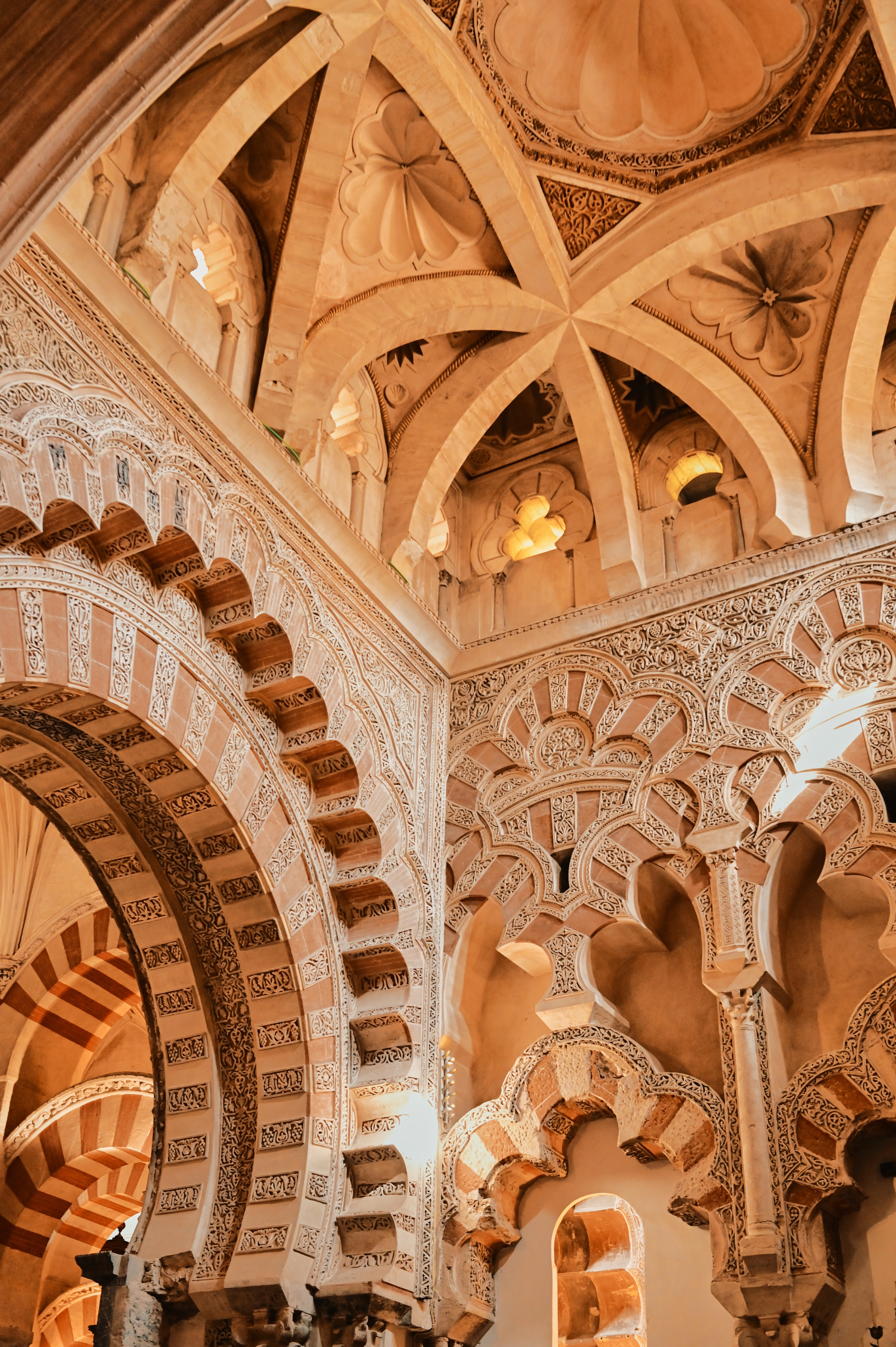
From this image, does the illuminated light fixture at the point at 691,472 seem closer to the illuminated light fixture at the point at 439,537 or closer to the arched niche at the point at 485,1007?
the illuminated light fixture at the point at 439,537

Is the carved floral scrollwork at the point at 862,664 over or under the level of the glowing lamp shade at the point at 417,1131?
over

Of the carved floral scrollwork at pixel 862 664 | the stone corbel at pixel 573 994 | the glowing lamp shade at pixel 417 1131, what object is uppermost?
the carved floral scrollwork at pixel 862 664

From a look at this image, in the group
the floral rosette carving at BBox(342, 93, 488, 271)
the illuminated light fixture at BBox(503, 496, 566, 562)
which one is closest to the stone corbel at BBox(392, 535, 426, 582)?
the illuminated light fixture at BBox(503, 496, 566, 562)

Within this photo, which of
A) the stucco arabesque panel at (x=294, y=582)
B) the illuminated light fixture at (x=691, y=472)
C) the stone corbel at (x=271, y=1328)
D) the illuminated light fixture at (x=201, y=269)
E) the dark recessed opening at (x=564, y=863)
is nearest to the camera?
the stucco arabesque panel at (x=294, y=582)

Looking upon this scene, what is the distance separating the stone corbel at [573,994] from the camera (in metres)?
6.19

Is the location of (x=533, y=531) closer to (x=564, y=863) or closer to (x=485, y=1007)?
(x=564, y=863)

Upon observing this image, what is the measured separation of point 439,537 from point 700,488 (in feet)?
5.42

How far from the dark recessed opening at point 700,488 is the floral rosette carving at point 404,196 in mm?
2014

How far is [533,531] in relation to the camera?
8367 millimetres

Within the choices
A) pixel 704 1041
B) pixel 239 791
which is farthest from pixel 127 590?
pixel 704 1041

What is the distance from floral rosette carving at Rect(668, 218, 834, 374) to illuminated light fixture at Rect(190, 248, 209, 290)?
2.64m

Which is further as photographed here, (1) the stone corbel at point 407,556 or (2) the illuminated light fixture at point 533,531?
(2) the illuminated light fixture at point 533,531

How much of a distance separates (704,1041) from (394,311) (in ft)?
13.4

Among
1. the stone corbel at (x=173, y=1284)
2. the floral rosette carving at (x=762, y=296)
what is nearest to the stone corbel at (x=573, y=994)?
the stone corbel at (x=173, y=1284)
